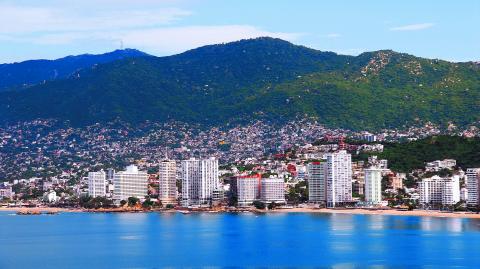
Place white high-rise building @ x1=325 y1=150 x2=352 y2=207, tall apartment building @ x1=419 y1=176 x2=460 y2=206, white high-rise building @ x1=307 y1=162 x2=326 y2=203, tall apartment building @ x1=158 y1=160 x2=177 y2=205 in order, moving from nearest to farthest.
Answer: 1. tall apartment building @ x1=419 y1=176 x2=460 y2=206
2. white high-rise building @ x1=325 y1=150 x2=352 y2=207
3. white high-rise building @ x1=307 y1=162 x2=326 y2=203
4. tall apartment building @ x1=158 y1=160 x2=177 y2=205

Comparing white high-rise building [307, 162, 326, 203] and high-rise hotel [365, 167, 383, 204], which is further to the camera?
white high-rise building [307, 162, 326, 203]

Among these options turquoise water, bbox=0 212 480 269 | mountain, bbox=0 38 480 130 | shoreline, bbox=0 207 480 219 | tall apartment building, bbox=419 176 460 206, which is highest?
mountain, bbox=0 38 480 130

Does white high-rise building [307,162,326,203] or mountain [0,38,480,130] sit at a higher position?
mountain [0,38,480,130]

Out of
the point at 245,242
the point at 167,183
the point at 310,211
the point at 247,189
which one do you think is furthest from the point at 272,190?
the point at 245,242

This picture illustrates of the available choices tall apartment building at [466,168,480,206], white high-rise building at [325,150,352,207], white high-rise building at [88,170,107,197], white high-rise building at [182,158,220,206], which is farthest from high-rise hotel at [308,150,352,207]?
white high-rise building at [88,170,107,197]

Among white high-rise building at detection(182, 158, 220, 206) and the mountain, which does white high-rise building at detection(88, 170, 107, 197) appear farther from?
the mountain

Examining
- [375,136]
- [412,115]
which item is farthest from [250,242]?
[412,115]
